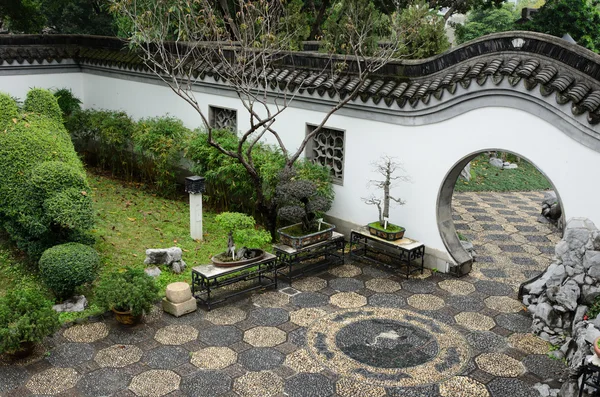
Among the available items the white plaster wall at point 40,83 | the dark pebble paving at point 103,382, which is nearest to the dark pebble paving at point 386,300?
the dark pebble paving at point 103,382

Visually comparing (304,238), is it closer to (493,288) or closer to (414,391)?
(493,288)

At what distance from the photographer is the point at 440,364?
24.4ft

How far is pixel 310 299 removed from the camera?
364 inches

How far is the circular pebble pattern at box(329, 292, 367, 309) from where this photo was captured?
358 inches

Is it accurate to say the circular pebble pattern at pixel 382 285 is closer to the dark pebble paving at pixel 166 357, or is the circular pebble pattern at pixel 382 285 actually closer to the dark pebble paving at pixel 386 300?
the dark pebble paving at pixel 386 300

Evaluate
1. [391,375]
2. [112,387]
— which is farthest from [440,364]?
[112,387]

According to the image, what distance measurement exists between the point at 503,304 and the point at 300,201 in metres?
3.61

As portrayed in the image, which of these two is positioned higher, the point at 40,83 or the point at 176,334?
the point at 40,83

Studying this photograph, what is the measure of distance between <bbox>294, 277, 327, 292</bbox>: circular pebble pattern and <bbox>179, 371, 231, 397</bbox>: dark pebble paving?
9.07 ft

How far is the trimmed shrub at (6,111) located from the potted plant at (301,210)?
14.9ft

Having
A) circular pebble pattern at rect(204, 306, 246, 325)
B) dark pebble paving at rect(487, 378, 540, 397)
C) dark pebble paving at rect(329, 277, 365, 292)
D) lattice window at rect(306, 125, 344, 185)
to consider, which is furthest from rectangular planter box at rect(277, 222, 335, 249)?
dark pebble paving at rect(487, 378, 540, 397)

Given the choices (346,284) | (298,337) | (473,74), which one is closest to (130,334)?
(298,337)

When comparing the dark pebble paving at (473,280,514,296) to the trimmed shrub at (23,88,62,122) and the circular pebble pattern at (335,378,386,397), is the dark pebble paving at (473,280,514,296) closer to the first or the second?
the circular pebble pattern at (335,378,386,397)

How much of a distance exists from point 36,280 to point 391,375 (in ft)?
18.9
